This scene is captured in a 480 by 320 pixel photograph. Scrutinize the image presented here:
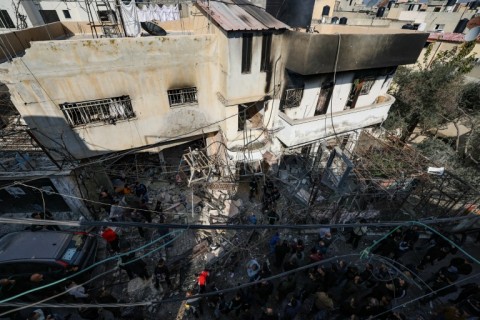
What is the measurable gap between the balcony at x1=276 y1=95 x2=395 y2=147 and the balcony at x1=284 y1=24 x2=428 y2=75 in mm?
2417

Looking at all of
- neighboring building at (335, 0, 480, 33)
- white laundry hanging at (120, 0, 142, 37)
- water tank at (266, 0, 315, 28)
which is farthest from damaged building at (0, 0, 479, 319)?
neighboring building at (335, 0, 480, 33)

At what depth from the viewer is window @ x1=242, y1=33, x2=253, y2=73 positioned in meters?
9.52

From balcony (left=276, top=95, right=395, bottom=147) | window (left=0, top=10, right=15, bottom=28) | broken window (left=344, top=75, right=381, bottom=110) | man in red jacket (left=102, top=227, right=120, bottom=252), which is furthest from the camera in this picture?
window (left=0, top=10, right=15, bottom=28)

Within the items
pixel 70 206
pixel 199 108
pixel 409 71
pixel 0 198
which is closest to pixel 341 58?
pixel 199 108

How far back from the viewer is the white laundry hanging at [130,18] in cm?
1013

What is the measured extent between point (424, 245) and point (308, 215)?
4993mm

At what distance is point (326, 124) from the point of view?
40.5ft

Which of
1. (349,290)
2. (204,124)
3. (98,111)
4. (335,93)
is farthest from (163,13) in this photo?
(349,290)

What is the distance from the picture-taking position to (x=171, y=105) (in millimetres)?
10742

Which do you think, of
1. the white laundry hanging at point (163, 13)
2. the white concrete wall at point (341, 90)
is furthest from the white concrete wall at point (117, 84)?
the white concrete wall at point (341, 90)

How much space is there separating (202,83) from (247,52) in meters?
2.53

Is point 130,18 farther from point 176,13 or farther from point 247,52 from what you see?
point 247,52

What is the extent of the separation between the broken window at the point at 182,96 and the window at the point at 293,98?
479 centimetres

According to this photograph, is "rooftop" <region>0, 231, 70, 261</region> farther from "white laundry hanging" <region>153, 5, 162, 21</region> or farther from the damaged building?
"white laundry hanging" <region>153, 5, 162, 21</region>
